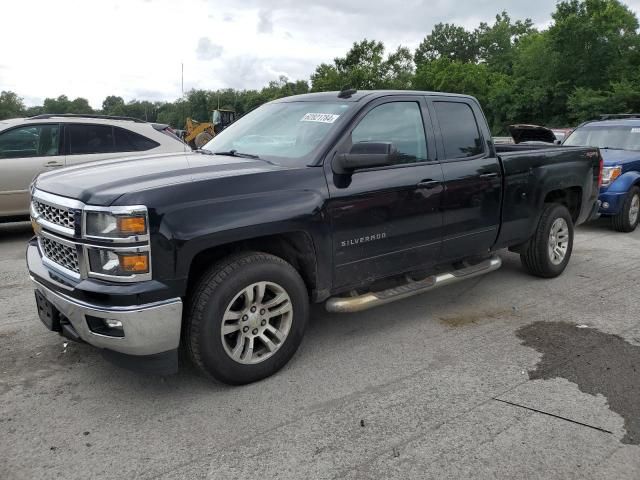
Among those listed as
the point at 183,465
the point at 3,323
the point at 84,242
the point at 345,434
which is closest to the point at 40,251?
the point at 84,242

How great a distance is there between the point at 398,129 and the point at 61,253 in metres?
2.57

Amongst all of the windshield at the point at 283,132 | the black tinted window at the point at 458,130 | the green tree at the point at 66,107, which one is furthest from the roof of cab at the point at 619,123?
the green tree at the point at 66,107

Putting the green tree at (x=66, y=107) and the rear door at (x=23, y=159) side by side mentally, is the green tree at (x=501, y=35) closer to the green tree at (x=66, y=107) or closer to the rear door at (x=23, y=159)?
the green tree at (x=66, y=107)

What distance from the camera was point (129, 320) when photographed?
2848 millimetres

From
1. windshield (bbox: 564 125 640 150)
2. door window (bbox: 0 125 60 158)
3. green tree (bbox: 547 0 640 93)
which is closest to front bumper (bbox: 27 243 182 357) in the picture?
door window (bbox: 0 125 60 158)

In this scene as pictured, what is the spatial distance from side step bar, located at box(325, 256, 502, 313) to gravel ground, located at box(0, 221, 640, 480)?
36 centimetres

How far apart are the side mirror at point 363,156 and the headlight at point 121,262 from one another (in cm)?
142

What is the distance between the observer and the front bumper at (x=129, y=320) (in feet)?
9.36

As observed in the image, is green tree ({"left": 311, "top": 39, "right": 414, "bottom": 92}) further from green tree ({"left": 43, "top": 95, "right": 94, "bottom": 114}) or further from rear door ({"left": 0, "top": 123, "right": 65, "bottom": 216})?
rear door ({"left": 0, "top": 123, "right": 65, "bottom": 216})

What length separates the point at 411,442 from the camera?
110 inches

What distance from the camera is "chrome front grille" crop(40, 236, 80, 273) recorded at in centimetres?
308

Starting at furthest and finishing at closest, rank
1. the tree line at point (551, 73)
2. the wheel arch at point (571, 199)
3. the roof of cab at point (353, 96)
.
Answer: the tree line at point (551, 73), the wheel arch at point (571, 199), the roof of cab at point (353, 96)

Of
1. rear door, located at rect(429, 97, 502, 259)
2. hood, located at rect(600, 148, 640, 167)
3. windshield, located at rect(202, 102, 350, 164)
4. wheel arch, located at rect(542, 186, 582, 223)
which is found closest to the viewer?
windshield, located at rect(202, 102, 350, 164)

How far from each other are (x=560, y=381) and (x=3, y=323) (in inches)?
169
